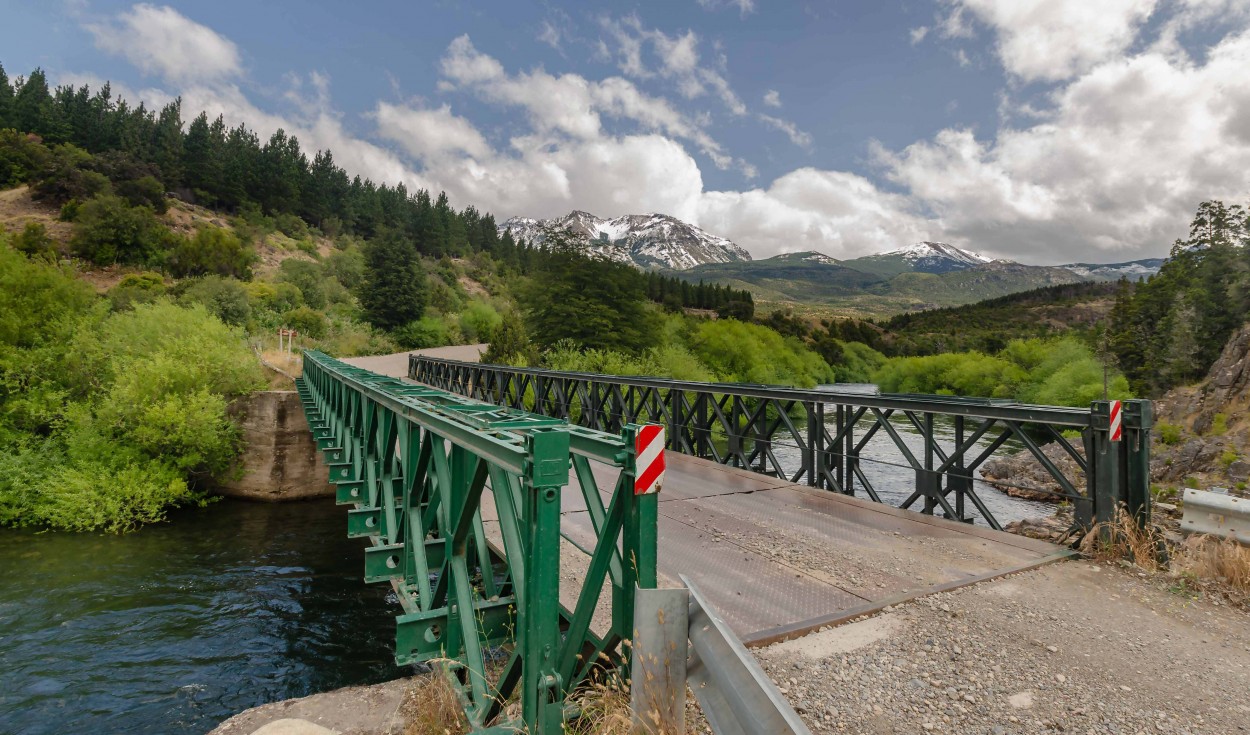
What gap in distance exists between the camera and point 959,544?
512 centimetres

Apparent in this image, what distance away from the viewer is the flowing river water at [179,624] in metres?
6.56

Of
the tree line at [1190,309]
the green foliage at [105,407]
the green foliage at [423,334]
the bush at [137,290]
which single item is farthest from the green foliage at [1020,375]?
the bush at [137,290]

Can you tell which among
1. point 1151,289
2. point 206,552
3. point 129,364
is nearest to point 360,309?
point 129,364

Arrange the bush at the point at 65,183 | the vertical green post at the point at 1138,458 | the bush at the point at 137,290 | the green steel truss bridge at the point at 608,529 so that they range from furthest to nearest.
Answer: the bush at the point at 65,183
the bush at the point at 137,290
the vertical green post at the point at 1138,458
the green steel truss bridge at the point at 608,529

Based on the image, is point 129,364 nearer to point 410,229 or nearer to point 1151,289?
point 1151,289

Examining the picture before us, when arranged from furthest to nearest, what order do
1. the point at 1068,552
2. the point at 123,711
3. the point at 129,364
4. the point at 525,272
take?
the point at 525,272, the point at 129,364, the point at 123,711, the point at 1068,552

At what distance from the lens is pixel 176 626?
844 cm

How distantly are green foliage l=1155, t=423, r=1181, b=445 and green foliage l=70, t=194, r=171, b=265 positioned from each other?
208ft

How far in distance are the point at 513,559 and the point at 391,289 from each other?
44429 millimetres

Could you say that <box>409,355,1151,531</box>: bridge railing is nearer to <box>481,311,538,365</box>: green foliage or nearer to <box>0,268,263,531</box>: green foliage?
<box>0,268,263,531</box>: green foliage

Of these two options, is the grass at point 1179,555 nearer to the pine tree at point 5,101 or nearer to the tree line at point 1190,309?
the tree line at point 1190,309

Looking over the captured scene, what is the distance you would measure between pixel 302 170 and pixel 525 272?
3267cm

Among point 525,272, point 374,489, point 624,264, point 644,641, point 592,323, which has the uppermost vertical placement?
point 525,272

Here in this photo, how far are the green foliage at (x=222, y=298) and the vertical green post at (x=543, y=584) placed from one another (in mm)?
38134
